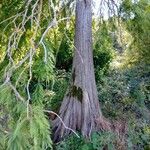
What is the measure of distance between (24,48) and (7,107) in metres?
2.03

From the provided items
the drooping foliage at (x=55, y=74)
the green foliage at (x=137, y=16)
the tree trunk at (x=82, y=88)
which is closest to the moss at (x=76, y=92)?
the tree trunk at (x=82, y=88)

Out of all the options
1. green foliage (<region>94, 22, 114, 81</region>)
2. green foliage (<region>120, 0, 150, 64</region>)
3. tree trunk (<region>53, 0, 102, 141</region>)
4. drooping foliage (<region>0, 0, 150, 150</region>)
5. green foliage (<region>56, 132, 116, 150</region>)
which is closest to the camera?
drooping foliage (<region>0, 0, 150, 150</region>)

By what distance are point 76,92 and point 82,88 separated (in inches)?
5.5

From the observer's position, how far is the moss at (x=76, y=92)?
262 inches

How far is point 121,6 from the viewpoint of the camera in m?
7.43

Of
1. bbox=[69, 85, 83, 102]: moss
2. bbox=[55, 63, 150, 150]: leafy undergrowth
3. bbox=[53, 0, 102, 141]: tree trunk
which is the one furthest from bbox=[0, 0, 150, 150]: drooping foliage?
bbox=[69, 85, 83, 102]: moss

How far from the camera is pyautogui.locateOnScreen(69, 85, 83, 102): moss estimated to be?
6.66 m

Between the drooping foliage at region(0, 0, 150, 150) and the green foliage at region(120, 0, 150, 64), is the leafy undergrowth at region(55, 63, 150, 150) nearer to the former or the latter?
the drooping foliage at region(0, 0, 150, 150)

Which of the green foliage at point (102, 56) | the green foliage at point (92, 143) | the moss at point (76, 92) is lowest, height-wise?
the green foliage at point (92, 143)

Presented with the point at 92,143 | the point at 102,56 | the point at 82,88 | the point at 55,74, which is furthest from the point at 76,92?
the point at 102,56

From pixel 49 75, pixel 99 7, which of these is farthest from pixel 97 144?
pixel 49 75

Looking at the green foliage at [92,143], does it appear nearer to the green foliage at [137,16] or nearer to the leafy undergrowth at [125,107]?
the leafy undergrowth at [125,107]

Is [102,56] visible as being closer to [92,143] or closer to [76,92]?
[76,92]

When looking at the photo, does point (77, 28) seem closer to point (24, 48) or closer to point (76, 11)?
point (76, 11)
